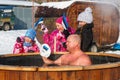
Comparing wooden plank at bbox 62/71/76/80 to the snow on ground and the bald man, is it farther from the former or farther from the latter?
the snow on ground

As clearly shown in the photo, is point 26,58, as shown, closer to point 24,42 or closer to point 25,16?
point 24,42

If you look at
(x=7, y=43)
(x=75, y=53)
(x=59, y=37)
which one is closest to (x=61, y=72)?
(x=75, y=53)

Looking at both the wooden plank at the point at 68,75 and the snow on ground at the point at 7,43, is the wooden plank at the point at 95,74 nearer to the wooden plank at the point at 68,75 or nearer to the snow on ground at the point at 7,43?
the wooden plank at the point at 68,75

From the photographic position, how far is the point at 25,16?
30.4 m

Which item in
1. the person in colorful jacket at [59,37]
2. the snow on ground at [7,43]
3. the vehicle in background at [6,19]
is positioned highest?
the vehicle in background at [6,19]

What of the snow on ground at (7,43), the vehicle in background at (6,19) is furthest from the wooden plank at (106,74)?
the vehicle in background at (6,19)

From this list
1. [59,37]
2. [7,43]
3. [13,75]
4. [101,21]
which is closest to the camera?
[13,75]

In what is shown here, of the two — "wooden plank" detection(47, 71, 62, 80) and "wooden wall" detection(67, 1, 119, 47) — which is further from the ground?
"wooden wall" detection(67, 1, 119, 47)

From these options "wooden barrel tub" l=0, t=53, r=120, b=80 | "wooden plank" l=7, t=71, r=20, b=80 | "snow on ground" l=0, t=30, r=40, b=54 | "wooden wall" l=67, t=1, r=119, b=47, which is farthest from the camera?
"snow on ground" l=0, t=30, r=40, b=54

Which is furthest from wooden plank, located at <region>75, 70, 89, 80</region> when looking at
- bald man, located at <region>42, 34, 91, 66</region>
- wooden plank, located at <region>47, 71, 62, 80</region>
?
A: bald man, located at <region>42, 34, 91, 66</region>

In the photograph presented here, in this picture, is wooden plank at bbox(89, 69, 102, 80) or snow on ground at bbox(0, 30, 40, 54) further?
snow on ground at bbox(0, 30, 40, 54)

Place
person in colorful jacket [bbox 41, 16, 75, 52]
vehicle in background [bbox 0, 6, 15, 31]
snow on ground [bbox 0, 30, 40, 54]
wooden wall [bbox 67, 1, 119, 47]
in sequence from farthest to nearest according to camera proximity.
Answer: vehicle in background [bbox 0, 6, 15, 31] < snow on ground [bbox 0, 30, 40, 54] < wooden wall [bbox 67, 1, 119, 47] < person in colorful jacket [bbox 41, 16, 75, 52]

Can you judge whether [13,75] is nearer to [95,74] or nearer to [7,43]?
[95,74]

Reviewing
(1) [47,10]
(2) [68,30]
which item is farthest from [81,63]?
(1) [47,10]
